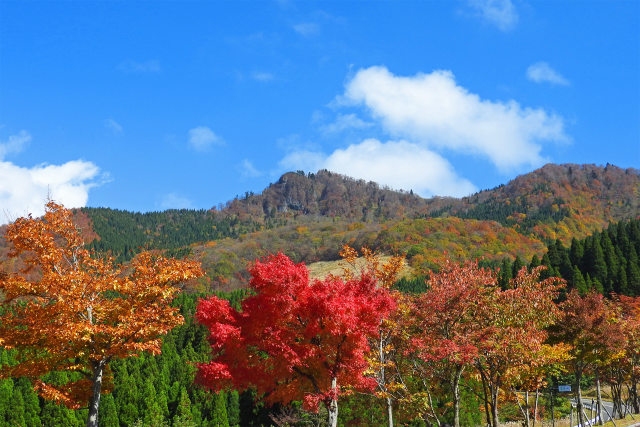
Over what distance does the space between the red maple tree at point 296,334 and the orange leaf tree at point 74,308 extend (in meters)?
2.43

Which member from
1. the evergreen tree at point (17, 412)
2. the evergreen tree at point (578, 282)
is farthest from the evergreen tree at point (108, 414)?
the evergreen tree at point (578, 282)

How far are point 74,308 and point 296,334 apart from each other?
6.05 meters

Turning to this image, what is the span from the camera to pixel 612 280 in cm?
5950

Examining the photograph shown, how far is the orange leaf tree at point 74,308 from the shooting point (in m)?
12.5

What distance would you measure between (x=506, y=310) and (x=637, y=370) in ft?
54.1

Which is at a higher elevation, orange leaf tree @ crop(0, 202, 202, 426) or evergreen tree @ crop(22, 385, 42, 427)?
orange leaf tree @ crop(0, 202, 202, 426)

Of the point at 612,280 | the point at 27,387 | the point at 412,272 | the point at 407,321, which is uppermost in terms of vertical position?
the point at 412,272

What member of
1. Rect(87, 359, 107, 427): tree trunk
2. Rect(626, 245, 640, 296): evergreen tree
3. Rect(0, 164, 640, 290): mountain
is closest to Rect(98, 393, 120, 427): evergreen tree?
Rect(87, 359, 107, 427): tree trunk

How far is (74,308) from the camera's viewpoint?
40.1ft

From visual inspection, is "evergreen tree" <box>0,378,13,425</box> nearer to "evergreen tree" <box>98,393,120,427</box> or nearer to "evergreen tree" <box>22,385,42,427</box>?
"evergreen tree" <box>22,385,42,427</box>

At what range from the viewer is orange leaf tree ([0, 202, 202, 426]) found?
41.0 ft

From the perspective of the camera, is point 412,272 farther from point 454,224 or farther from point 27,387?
point 27,387

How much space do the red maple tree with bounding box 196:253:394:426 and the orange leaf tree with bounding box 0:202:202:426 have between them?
2427 millimetres

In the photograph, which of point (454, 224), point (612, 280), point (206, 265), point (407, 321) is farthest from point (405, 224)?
point (407, 321)
